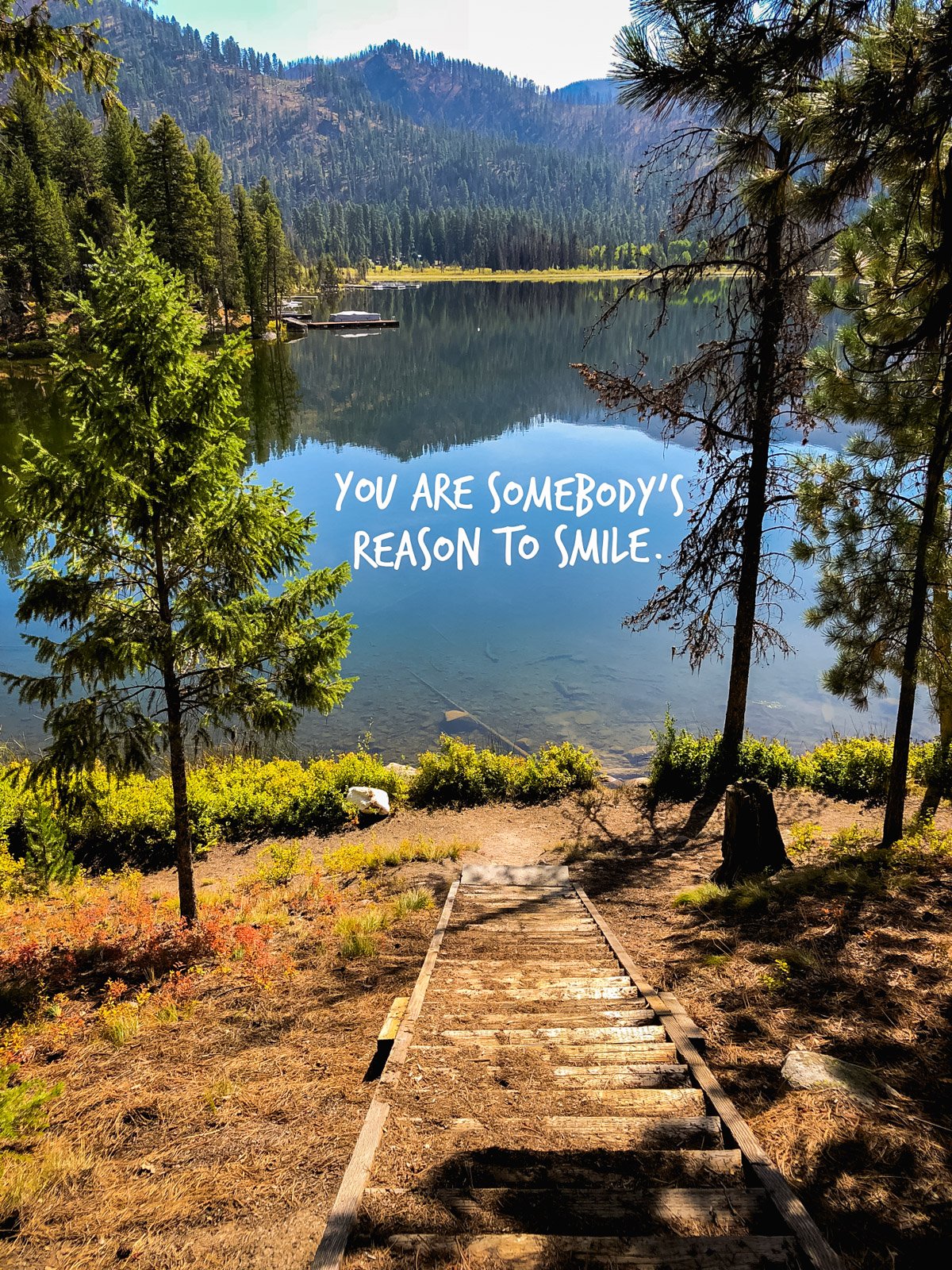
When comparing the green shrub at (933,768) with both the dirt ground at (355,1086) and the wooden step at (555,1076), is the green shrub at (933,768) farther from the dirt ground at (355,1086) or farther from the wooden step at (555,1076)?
the wooden step at (555,1076)

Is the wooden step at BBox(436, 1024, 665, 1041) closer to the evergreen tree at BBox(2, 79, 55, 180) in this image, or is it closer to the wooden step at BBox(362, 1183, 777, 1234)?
the wooden step at BBox(362, 1183, 777, 1234)

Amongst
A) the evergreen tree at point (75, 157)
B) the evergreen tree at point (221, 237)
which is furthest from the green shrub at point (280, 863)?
the evergreen tree at point (75, 157)

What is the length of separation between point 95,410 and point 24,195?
60090 millimetres

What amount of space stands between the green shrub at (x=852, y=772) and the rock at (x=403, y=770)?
6937 millimetres

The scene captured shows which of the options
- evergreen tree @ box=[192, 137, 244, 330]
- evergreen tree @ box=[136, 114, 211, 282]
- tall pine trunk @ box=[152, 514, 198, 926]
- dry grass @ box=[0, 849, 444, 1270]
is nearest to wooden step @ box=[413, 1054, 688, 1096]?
dry grass @ box=[0, 849, 444, 1270]

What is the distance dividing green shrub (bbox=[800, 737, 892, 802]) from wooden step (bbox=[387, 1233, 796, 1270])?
10921 mm

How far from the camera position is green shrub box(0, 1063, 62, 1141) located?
4.29m

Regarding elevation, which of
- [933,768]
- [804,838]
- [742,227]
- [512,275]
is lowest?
[804,838]

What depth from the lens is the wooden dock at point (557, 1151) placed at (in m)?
2.95

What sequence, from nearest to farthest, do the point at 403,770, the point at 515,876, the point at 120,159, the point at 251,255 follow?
the point at 515,876 < the point at 403,770 < the point at 120,159 < the point at 251,255

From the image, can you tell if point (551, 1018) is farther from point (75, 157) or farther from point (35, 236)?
point (75, 157)

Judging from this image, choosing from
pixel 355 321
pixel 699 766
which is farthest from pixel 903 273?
pixel 355 321

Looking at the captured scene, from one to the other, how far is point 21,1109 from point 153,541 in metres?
5.18

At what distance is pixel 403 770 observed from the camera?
14.8 metres
